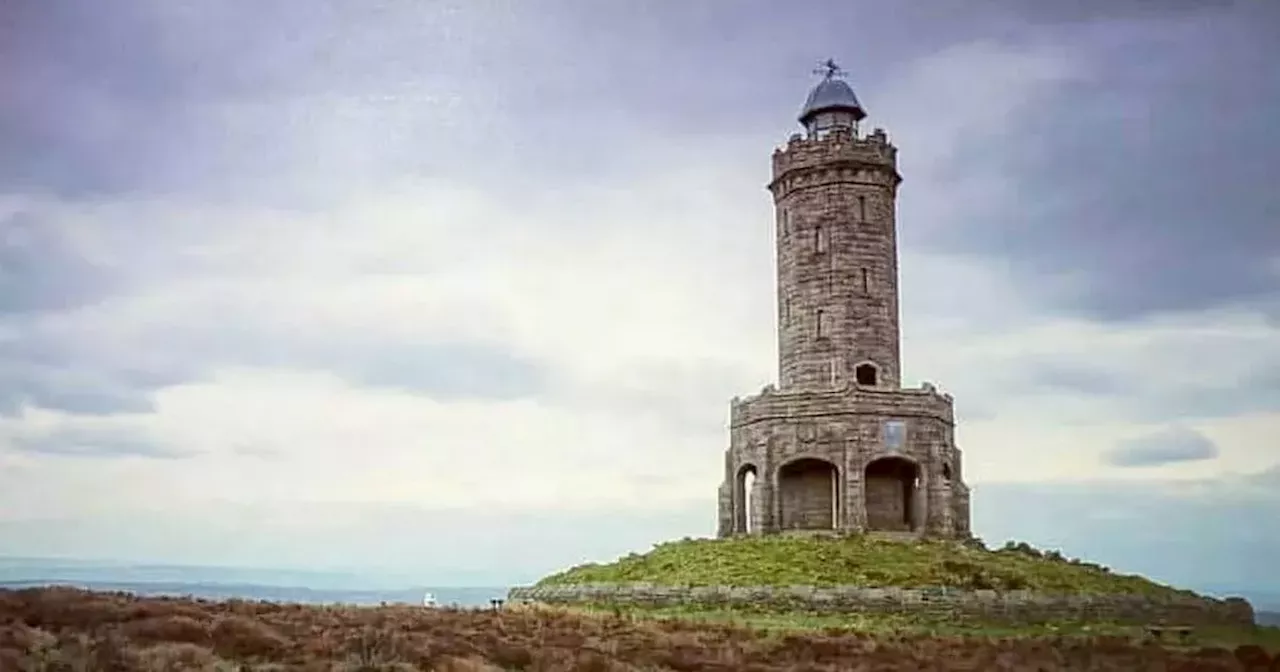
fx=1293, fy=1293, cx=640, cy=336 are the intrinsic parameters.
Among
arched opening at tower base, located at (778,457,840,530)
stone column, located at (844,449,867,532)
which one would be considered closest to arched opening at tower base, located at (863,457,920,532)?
arched opening at tower base, located at (778,457,840,530)

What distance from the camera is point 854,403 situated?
2869 cm

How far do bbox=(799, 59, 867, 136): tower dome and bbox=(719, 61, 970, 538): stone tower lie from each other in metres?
0.04

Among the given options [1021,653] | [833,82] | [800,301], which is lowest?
[1021,653]

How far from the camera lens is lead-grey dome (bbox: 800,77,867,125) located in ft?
106

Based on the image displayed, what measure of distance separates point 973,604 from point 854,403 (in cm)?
811

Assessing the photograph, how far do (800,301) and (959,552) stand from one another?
27.0 feet

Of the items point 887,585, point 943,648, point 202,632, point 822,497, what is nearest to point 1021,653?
point 943,648

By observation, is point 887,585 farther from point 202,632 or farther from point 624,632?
point 202,632

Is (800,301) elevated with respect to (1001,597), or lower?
elevated

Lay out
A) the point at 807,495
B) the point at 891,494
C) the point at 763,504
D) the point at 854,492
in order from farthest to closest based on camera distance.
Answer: the point at 807,495
the point at 891,494
the point at 763,504
the point at 854,492

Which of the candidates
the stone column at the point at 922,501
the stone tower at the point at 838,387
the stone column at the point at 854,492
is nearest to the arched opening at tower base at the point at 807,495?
the stone tower at the point at 838,387

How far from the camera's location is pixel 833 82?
3266cm

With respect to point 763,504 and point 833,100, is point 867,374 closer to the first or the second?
point 763,504

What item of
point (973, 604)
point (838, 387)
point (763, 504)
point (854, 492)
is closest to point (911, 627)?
point (973, 604)
